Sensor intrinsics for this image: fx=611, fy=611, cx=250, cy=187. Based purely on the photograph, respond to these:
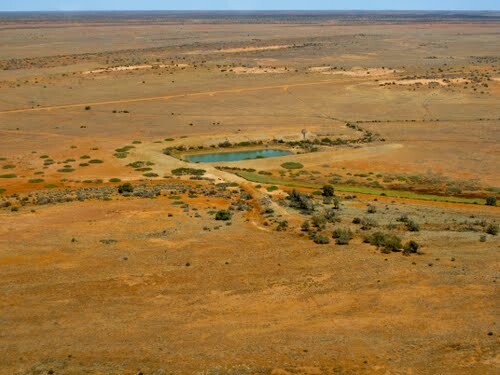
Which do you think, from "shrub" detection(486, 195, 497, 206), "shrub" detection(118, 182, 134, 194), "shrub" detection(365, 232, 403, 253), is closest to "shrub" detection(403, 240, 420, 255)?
"shrub" detection(365, 232, 403, 253)

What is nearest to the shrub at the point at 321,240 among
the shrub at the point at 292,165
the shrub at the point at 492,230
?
the shrub at the point at 492,230

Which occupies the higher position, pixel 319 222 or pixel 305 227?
pixel 319 222

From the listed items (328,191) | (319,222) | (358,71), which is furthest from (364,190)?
(358,71)

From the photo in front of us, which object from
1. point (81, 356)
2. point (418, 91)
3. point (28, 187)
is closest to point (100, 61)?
point (418, 91)

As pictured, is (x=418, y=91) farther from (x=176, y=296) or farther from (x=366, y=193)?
(x=176, y=296)

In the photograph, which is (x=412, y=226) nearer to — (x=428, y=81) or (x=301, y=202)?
(x=301, y=202)
